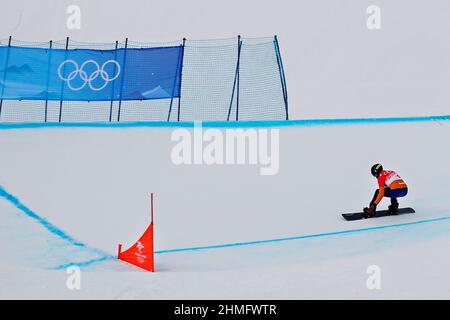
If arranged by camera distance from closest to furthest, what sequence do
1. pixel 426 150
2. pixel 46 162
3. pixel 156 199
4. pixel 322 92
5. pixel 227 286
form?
1. pixel 227 286
2. pixel 156 199
3. pixel 46 162
4. pixel 426 150
5. pixel 322 92

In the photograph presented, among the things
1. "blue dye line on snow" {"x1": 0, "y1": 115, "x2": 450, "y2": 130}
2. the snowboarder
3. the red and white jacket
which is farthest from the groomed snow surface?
"blue dye line on snow" {"x1": 0, "y1": 115, "x2": 450, "y2": 130}

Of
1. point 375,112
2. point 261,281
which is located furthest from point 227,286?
point 375,112

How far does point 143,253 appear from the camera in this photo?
4.62 metres

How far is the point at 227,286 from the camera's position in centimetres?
422

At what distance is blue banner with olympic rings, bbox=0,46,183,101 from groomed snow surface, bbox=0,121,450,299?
75cm

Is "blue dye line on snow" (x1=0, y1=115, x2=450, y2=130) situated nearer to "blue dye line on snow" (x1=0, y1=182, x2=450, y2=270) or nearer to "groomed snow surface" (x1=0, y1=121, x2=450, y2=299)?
"groomed snow surface" (x1=0, y1=121, x2=450, y2=299)

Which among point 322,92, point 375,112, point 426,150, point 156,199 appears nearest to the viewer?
point 156,199

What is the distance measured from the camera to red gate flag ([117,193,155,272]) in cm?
450

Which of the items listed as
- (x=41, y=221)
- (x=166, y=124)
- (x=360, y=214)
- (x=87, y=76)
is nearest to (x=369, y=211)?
(x=360, y=214)

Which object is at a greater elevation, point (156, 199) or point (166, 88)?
point (166, 88)

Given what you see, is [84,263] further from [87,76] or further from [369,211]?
[87,76]

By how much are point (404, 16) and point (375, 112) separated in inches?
258

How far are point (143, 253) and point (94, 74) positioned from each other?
6162 mm

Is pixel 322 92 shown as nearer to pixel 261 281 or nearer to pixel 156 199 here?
pixel 156 199
